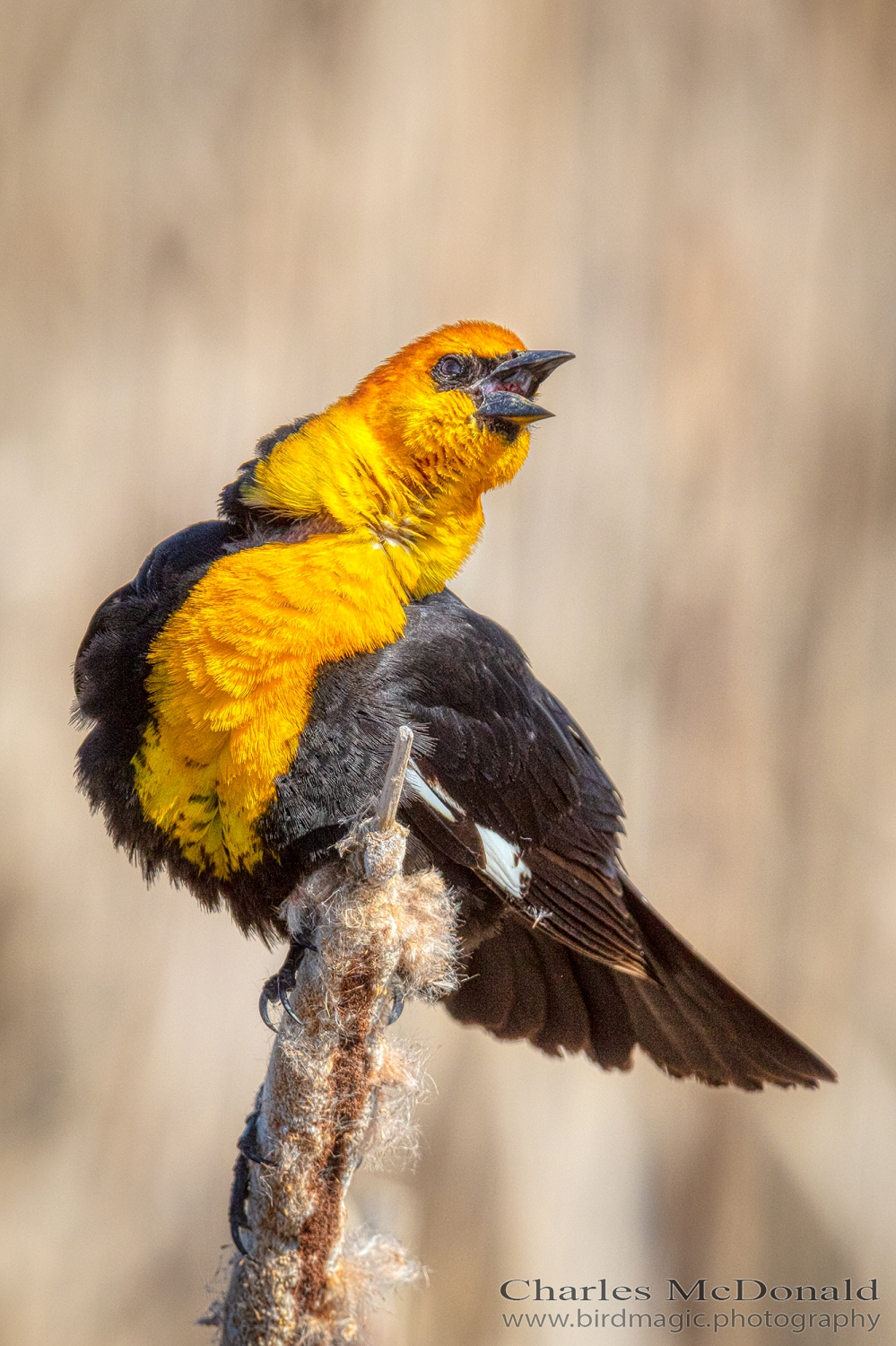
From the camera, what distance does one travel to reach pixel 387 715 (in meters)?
1.28

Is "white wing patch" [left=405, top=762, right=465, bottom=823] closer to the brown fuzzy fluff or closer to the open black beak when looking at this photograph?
the brown fuzzy fluff

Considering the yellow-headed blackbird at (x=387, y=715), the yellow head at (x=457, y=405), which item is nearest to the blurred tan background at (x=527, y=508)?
the yellow-headed blackbird at (x=387, y=715)

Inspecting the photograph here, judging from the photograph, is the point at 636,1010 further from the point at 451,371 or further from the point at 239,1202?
the point at 451,371

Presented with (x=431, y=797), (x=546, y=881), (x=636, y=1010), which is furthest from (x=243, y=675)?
(x=636, y=1010)

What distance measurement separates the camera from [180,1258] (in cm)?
188

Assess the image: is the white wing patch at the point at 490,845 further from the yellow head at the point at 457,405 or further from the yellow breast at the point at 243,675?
the yellow head at the point at 457,405

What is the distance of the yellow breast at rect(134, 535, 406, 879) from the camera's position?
1229mm

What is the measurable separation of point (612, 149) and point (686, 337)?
399mm

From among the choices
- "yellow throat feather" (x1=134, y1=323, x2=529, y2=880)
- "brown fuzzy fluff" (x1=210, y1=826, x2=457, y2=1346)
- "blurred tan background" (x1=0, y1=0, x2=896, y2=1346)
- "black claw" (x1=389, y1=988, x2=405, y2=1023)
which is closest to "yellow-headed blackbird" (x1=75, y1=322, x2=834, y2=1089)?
"yellow throat feather" (x1=134, y1=323, x2=529, y2=880)

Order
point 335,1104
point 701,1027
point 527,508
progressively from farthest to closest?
1. point 527,508
2. point 701,1027
3. point 335,1104

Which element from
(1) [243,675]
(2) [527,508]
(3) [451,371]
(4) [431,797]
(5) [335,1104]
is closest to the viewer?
(5) [335,1104]

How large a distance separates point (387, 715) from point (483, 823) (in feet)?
0.74

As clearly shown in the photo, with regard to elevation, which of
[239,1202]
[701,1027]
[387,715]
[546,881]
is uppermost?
[387,715]

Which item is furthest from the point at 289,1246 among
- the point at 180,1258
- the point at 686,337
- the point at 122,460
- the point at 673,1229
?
the point at 686,337
